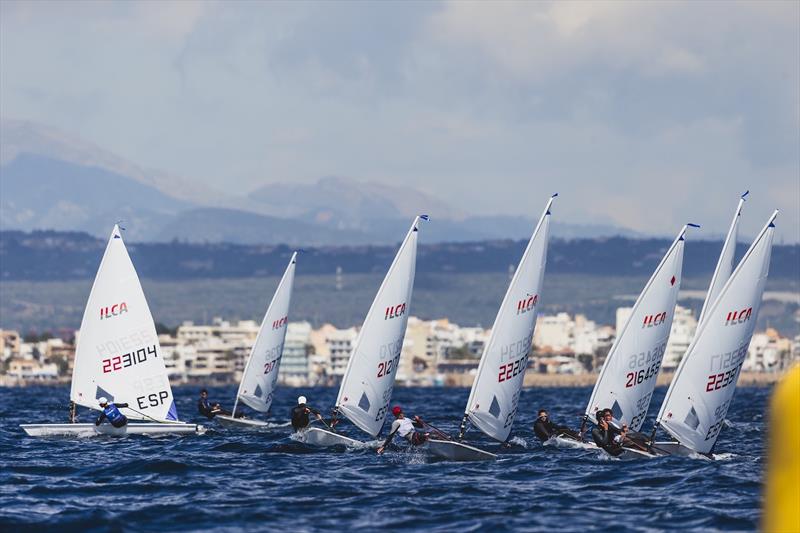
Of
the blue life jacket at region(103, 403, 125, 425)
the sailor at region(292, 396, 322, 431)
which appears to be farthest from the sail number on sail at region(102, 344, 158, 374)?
the sailor at region(292, 396, 322, 431)

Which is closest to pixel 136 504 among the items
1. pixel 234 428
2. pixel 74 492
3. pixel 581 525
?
pixel 74 492

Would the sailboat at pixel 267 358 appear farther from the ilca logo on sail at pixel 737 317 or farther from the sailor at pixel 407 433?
the ilca logo on sail at pixel 737 317

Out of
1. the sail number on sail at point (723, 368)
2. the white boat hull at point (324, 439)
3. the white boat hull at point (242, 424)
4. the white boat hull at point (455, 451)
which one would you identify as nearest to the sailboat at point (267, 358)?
the white boat hull at point (242, 424)

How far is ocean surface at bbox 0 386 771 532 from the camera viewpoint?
28.0 m

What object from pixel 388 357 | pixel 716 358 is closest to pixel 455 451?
pixel 388 357

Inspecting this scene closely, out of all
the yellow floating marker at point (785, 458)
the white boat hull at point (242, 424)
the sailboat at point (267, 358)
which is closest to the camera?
the yellow floating marker at point (785, 458)

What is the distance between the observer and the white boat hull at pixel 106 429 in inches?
1911

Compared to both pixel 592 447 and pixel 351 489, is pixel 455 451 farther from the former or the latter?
pixel 351 489

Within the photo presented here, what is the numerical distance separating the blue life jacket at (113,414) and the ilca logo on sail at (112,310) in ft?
11.0

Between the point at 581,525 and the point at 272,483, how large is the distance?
33.1ft

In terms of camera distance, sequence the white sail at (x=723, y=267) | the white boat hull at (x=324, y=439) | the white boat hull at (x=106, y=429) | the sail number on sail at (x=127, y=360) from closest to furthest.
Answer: the white boat hull at (x=324, y=439) → the white boat hull at (x=106, y=429) → the sail number on sail at (x=127, y=360) → the white sail at (x=723, y=267)

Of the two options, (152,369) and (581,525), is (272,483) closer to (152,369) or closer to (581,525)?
(581,525)

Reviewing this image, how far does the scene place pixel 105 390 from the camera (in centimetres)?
5003

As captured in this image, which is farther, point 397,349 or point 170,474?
point 397,349
